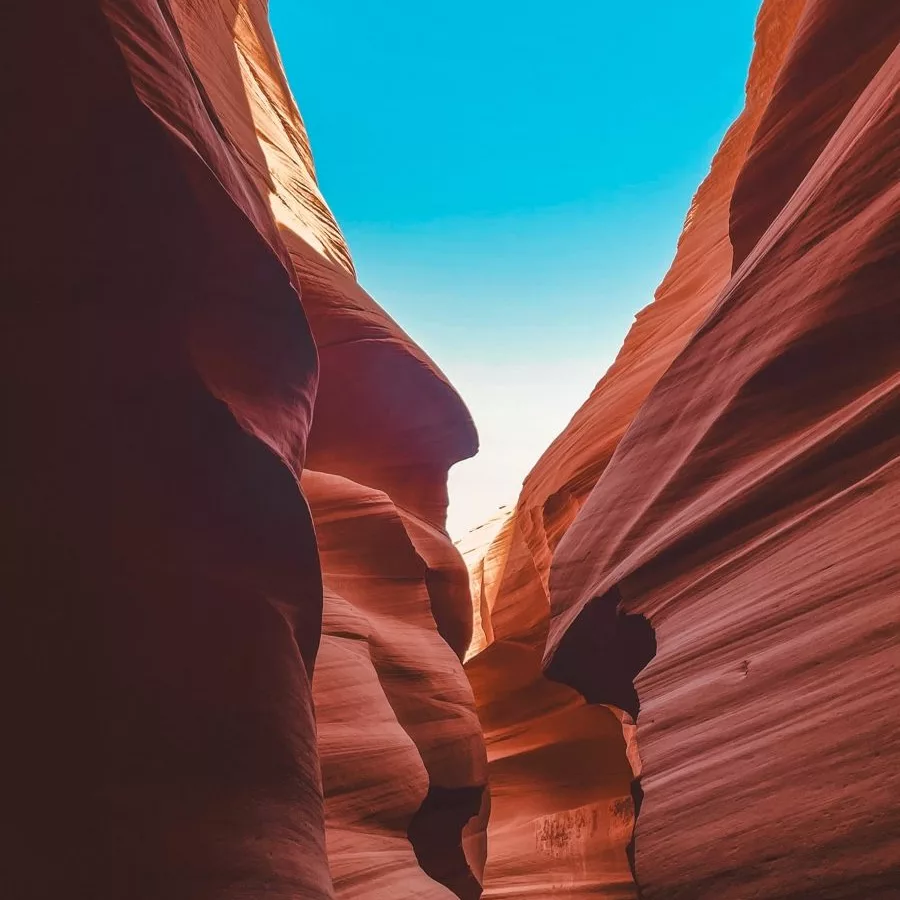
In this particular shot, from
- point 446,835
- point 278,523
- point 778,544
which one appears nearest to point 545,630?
point 446,835

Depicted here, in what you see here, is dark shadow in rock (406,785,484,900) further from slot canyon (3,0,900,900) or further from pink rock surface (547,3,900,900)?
pink rock surface (547,3,900,900)

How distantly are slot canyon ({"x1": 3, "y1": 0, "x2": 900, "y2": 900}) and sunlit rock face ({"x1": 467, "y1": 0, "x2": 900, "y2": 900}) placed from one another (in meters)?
0.01

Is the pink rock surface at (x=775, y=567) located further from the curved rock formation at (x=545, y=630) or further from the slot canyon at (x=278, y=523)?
the curved rock formation at (x=545, y=630)

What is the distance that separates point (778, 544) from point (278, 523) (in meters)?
2.10

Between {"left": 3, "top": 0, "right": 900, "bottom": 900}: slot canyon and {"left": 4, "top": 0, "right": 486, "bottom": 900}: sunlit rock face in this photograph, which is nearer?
{"left": 3, "top": 0, "right": 900, "bottom": 900}: slot canyon

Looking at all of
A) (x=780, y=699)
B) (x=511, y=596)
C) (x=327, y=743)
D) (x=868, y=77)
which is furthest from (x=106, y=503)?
(x=511, y=596)

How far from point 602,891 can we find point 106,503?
7589 mm

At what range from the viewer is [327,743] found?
504cm

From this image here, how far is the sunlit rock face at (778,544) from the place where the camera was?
6.11 ft

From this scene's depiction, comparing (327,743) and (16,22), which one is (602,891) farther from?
(16,22)

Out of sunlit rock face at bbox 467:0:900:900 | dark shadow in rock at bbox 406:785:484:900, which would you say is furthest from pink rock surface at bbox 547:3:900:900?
dark shadow in rock at bbox 406:785:484:900

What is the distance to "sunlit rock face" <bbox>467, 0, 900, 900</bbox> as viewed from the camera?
1.86m

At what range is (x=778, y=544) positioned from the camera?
251 cm

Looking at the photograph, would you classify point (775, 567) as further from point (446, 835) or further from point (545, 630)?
point (545, 630)
